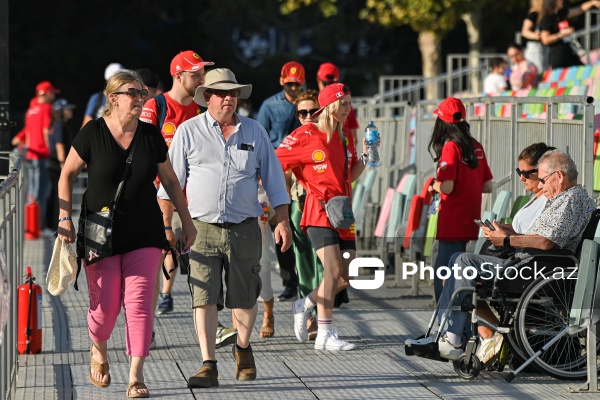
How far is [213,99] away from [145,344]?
1.48 metres

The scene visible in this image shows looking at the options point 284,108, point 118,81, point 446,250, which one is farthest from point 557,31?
point 118,81

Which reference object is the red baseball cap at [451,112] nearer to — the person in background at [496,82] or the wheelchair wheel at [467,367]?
the wheelchair wheel at [467,367]

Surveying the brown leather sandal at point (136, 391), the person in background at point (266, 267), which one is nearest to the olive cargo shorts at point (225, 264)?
the brown leather sandal at point (136, 391)

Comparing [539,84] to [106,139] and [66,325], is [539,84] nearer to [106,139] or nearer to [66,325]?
[66,325]

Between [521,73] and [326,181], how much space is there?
1074 cm

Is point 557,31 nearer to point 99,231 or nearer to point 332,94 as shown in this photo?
point 332,94

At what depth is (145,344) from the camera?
743 cm

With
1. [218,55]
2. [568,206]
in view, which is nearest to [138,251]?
[568,206]

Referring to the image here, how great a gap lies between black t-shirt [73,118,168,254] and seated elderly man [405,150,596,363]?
1.81 meters

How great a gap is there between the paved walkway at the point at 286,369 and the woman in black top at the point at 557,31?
8.72 metres

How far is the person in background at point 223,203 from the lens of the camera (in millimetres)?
7852

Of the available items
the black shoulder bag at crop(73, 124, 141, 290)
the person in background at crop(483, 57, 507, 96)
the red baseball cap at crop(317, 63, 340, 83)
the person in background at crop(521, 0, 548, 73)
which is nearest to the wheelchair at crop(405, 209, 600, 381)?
the black shoulder bag at crop(73, 124, 141, 290)

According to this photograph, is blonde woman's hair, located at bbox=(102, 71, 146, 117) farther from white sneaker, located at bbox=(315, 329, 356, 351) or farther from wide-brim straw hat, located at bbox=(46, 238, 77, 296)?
white sneaker, located at bbox=(315, 329, 356, 351)

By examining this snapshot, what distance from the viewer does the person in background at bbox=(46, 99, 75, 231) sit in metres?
18.7
